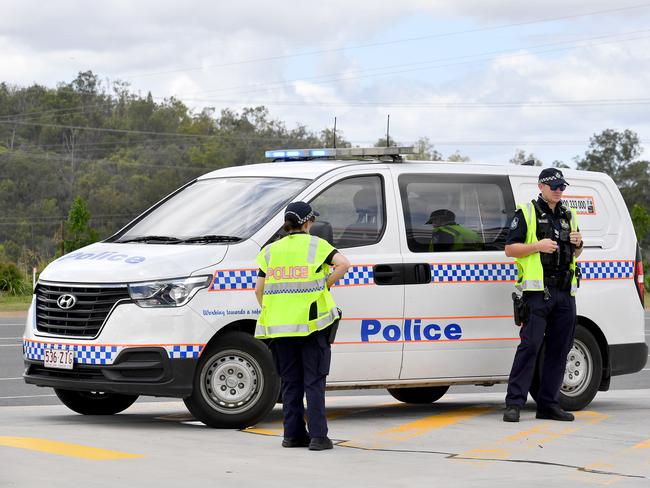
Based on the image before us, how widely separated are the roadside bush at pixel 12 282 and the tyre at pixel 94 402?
22.1 metres

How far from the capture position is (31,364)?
9.88m

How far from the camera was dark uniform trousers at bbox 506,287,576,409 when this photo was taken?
1023 cm

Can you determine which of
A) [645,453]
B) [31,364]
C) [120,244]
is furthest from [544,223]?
[31,364]

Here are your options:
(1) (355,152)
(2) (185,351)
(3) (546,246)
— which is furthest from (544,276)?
(2) (185,351)

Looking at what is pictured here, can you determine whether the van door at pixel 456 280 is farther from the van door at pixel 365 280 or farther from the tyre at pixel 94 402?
the tyre at pixel 94 402

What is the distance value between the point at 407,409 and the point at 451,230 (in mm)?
1697

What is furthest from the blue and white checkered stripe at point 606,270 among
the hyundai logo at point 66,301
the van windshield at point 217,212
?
the hyundai logo at point 66,301

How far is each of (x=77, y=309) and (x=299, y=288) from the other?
5.87 ft

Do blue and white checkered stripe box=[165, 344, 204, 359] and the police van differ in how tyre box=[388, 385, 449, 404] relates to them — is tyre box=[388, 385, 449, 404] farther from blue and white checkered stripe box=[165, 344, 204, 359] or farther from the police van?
blue and white checkered stripe box=[165, 344, 204, 359]

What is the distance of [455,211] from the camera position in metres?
10.6

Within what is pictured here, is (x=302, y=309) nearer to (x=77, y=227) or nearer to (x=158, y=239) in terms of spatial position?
(x=158, y=239)

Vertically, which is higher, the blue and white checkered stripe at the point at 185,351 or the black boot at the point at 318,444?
the blue and white checkered stripe at the point at 185,351

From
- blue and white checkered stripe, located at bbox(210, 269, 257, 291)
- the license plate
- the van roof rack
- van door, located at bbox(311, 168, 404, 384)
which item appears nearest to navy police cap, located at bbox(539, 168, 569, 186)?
the van roof rack

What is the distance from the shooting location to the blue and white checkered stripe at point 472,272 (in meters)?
10.3
